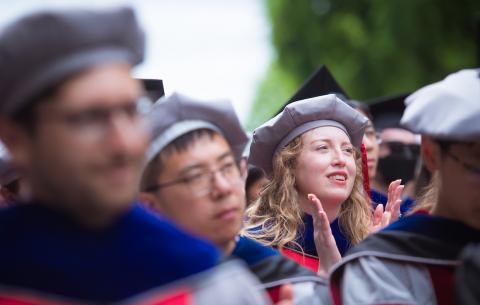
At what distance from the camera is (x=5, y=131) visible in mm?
2270

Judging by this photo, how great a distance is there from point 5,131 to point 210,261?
0.71 meters

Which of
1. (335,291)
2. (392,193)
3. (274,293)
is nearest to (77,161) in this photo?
(274,293)

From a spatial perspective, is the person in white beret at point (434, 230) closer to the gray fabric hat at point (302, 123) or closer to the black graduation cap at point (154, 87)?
the gray fabric hat at point (302, 123)

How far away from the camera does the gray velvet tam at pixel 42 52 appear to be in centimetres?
218

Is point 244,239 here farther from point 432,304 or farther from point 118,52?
point 118,52

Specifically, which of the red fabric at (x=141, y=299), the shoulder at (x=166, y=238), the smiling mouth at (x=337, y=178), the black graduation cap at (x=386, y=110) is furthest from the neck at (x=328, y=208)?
the black graduation cap at (x=386, y=110)

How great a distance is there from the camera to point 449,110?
9.80 ft

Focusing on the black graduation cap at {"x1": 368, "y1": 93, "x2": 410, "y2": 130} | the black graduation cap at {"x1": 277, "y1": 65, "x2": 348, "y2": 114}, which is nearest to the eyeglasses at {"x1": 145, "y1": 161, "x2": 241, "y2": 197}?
the black graduation cap at {"x1": 277, "y1": 65, "x2": 348, "y2": 114}

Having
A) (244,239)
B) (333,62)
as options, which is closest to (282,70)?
(333,62)

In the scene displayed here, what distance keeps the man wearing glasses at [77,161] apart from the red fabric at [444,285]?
3.40 ft

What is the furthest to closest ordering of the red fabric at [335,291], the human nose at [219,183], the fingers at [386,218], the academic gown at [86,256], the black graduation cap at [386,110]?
the black graduation cap at [386,110] < the fingers at [386,218] < the red fabric at [335,291] < the human nose at [219,183] < the academic gown at [86,256]

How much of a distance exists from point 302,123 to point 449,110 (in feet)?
5.68

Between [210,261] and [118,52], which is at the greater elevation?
[118,52]

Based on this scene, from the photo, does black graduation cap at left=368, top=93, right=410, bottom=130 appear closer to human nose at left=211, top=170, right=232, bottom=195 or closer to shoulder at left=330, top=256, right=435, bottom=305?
shoulder at left=330, top=256, right=435, bottom=305
